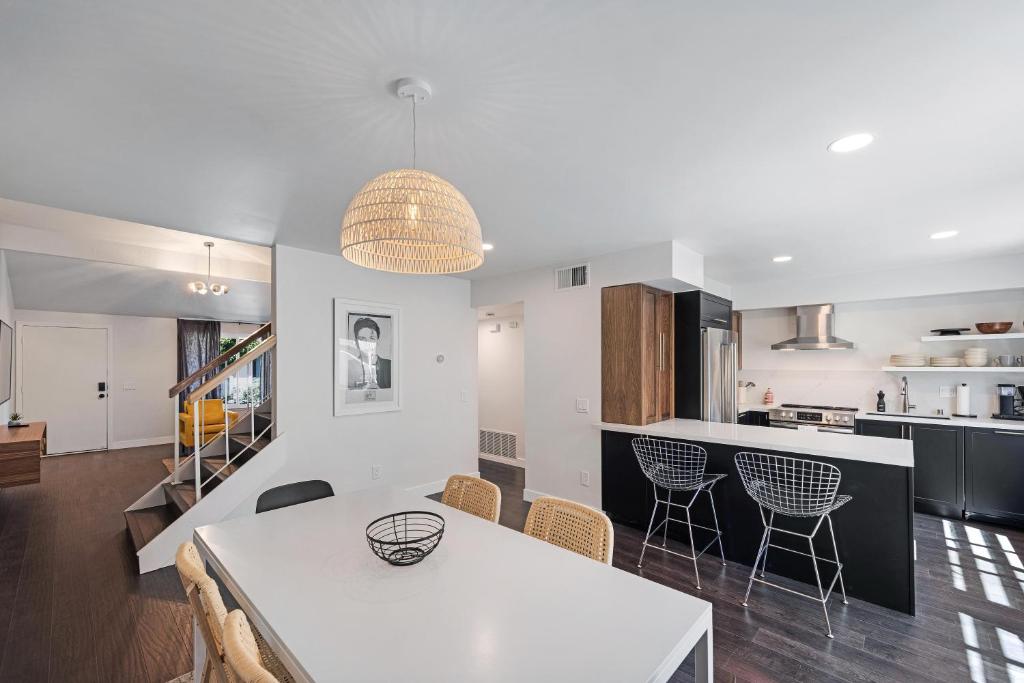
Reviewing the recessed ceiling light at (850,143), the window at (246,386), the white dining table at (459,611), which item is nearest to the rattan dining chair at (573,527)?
the white dining table at (459,611)

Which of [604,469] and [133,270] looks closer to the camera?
[604,469]

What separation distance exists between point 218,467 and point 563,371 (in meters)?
3.18

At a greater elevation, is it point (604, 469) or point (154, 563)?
point (604, 469)

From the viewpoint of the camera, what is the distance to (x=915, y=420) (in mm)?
4406

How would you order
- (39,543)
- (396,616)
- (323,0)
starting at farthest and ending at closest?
(39,543), (396,616), (323,0)

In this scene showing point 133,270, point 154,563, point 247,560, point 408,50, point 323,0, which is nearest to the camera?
point 323,0

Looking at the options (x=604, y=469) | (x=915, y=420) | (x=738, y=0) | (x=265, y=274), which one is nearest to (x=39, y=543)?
(x=265, y=274)

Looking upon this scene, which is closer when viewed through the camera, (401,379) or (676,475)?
(676,475)

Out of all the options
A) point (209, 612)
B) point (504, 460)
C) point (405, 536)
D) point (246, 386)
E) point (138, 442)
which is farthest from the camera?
point (246, 386)

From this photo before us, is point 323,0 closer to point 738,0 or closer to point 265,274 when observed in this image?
point 738,0

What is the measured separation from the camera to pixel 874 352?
5.16 metres

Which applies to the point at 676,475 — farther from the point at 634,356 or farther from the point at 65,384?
the point at 65,384

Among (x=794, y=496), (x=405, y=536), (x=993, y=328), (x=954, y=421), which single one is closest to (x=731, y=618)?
(x=794, y=496)

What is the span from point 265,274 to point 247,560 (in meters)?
4.92
